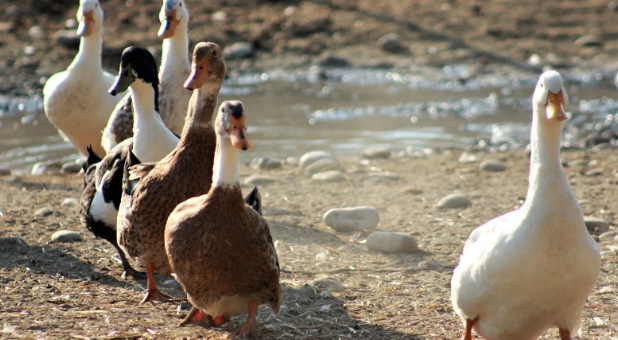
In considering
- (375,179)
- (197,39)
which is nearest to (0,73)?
(197,39)

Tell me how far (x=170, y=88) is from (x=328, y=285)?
94.5 inches

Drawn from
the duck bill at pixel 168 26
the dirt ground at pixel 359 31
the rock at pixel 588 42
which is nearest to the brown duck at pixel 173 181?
the duck bill at pixel 168 26

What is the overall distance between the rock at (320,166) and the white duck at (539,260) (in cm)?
407

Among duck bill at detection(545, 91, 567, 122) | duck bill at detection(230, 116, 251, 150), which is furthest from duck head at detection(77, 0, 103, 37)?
duck bill at detection(545, 91, 567, 122)

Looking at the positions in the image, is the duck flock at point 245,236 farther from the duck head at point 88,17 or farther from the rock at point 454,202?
the duck head at point 88,17

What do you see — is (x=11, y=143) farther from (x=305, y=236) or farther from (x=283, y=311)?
(x=283, y=311)

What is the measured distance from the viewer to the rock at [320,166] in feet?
24.5

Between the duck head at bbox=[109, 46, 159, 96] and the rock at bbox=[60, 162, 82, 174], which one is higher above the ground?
the duck head at bbox=[109, 46, 159, 96]

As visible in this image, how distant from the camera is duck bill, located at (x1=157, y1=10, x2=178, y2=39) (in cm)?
582

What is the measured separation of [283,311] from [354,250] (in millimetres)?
1186

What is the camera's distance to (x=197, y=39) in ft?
48.4

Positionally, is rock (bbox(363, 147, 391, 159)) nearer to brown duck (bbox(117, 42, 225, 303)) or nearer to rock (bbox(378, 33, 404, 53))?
brown duck (bbox(117, 42, 225, 303))

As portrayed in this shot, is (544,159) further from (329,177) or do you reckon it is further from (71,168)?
(71,168)

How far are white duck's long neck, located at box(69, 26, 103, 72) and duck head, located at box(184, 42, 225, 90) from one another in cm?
312
